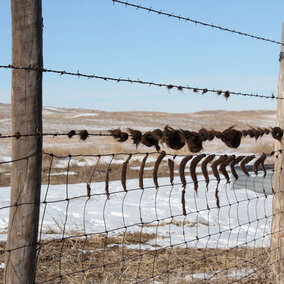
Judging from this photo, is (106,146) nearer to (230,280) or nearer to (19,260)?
(230,280)

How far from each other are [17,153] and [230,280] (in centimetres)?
271

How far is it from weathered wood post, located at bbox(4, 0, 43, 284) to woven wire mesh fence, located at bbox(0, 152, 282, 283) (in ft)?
0.22

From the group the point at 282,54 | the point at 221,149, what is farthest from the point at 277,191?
the point at 221,149

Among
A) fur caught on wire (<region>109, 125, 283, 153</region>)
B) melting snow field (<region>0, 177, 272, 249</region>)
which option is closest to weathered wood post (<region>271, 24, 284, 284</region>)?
melting snow field (<region>0, 177, 272, 249</region>)

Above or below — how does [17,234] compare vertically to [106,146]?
above

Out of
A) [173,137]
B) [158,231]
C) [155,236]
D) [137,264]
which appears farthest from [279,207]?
[158,231]

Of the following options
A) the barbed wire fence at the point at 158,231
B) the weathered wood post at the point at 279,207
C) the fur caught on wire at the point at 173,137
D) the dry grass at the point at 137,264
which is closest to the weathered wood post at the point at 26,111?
the barbed wire fence at the point at 158,231

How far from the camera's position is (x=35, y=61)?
2.25 meters

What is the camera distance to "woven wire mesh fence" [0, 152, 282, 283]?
3352mm

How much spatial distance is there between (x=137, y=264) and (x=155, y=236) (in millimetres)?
1107

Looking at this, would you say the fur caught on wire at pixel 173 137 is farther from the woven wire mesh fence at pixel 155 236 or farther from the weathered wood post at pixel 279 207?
the weathered wood post at pixel 279 207

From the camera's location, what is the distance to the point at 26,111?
2.24m

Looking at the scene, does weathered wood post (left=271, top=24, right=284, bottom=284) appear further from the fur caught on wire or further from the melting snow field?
the fur caught on wire

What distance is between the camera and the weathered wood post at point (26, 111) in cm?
223
